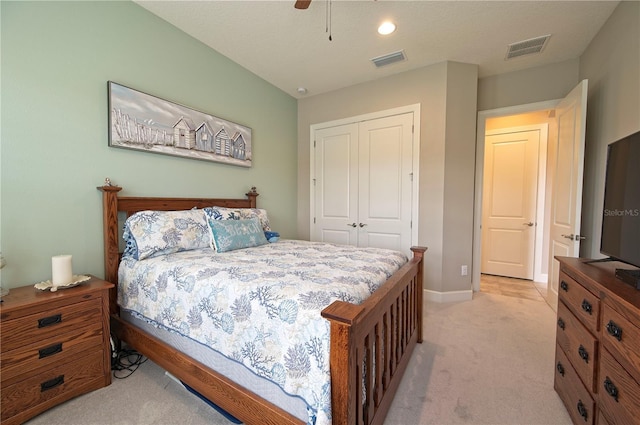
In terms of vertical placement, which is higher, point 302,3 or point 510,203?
point 302,3

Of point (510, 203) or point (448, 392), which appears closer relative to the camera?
point (448, 392)

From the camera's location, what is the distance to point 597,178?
7.88ft

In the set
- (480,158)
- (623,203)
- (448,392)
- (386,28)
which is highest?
(386,28)

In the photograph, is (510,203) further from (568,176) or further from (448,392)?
(448,392)

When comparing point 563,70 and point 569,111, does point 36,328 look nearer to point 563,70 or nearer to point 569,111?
point 569,111

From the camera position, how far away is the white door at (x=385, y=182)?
10.9ft

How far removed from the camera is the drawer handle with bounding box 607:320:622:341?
3.27ft

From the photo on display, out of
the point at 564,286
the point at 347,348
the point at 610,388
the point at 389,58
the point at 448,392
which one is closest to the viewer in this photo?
the point at 347,348

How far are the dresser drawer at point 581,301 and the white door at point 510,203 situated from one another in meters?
2.99

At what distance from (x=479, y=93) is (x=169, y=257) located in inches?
158

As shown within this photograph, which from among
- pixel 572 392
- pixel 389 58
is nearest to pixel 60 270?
pixel 572 392

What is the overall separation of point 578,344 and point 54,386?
2876 millimetres

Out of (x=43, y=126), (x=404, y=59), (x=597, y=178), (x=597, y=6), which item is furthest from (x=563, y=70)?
(x=43, y=126)

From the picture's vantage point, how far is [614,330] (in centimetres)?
103
